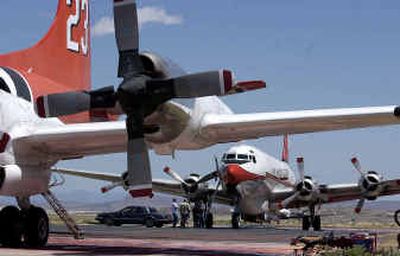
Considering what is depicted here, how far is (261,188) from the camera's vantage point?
1479 inches

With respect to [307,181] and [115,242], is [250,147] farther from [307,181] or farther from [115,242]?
[115,242]

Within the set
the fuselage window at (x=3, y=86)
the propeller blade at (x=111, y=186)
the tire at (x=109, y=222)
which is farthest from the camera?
the tire at (x=109, y=222)

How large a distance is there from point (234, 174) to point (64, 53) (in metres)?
15.7

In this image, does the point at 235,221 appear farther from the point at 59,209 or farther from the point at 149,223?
the point at 59,209

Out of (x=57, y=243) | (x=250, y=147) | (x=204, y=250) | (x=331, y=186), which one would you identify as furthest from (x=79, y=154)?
(x=331, y=186)

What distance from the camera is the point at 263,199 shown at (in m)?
38.2

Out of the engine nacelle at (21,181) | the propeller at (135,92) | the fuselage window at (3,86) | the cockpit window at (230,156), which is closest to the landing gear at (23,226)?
the engine nacelle at (21,181)

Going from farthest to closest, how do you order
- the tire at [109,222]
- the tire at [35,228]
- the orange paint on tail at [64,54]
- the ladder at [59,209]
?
the tire at [109,222] < the orange paint on tail at [64,54] < the ladder at [59,209] < the tire at [35,228]

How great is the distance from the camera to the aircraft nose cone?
35906mm

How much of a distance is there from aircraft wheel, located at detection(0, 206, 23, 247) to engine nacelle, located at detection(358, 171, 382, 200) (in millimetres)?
23071

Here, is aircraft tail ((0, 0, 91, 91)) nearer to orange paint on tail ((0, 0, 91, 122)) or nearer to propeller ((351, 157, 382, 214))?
orange paint on tail ((0, 0, 91, 122))

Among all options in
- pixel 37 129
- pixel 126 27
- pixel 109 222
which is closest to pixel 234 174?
pixel 109 222

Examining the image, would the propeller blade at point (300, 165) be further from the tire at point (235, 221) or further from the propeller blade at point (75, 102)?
the propeller blade at point (75, 102)

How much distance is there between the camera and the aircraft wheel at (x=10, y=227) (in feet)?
56.7
